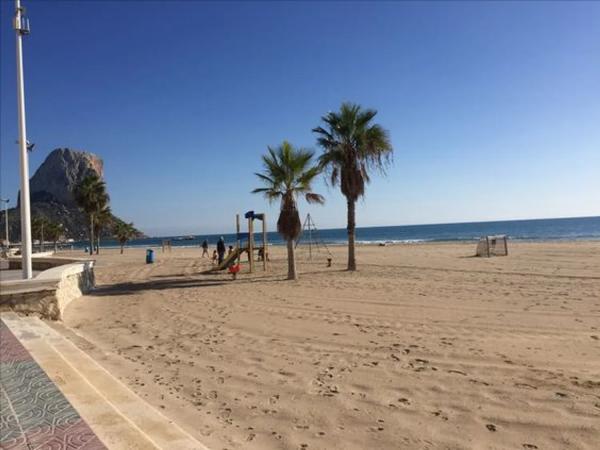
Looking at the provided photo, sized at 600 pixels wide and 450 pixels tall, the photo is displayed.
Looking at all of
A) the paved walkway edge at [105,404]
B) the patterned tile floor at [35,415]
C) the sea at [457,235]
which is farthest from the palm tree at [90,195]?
the patterned tile floor at [35,415]

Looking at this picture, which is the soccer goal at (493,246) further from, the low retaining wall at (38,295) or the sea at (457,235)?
the low retaining wall at (38,295)

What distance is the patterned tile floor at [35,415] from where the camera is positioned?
2881 mm

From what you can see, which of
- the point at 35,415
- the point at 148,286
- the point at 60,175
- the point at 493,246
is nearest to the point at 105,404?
the point at 35,415

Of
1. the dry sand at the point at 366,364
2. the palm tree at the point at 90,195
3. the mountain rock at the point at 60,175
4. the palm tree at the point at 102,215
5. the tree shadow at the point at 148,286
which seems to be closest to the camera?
the dry sand at the point at 366,364

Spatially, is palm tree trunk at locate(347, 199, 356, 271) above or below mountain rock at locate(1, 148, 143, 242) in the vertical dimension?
below

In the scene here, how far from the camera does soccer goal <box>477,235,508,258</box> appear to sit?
24.0m

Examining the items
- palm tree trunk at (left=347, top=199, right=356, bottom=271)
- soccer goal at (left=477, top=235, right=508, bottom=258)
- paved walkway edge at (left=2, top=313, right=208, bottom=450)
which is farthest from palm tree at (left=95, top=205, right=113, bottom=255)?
paved walkway edge at (left=2, top=313, right=208, bottom=450)

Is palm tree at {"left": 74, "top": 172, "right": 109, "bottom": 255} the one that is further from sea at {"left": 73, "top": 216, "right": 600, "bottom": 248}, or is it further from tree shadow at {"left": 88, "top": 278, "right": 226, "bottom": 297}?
tree shadow at {"left": 88, "top": 278, "right": 226, "bottom": 297}

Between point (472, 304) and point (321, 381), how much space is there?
5.62 meters

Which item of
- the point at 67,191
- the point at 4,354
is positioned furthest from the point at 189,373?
the point at 67,191

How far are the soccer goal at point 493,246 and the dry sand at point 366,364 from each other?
12954mm

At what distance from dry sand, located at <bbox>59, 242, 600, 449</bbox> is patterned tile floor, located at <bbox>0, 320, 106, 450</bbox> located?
0.88 m

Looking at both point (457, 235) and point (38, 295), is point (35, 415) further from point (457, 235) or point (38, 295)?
point (457, 235)

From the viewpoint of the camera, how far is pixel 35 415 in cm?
335
